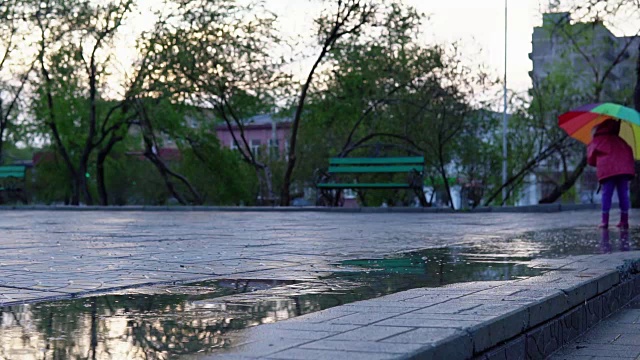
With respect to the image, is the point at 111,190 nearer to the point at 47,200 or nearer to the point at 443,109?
the point at 47,200

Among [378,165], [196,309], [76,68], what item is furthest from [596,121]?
[76,68]

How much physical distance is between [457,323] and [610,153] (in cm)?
1164

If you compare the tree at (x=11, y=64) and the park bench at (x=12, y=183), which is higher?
the tree at (x=11, y=64)

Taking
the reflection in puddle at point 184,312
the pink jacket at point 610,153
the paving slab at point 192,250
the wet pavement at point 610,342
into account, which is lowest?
the wet pavement at point 610,342

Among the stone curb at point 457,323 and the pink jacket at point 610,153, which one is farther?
the pink jacket at point 610,153

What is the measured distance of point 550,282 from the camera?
20.9 feet

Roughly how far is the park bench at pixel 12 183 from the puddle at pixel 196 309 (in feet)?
92.6

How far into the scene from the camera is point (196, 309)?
5363 millimetres

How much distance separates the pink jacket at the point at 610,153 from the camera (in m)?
15.3

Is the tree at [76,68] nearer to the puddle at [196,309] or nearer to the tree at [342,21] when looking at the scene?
the tree at [342,21]

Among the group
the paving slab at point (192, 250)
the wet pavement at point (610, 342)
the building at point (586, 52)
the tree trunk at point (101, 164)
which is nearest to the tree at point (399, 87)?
the building at point (586, 52)

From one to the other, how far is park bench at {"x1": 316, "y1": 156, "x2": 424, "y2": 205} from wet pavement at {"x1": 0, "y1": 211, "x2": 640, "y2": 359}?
11686mm

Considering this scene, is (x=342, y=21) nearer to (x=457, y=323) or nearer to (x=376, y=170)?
(x=376, y=170)

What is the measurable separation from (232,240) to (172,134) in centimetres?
2680
